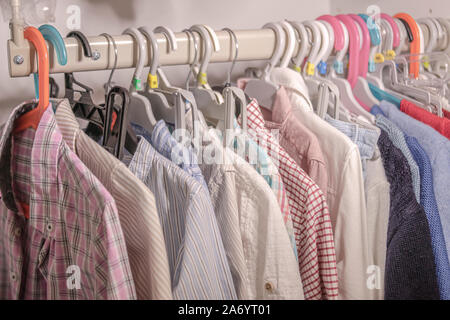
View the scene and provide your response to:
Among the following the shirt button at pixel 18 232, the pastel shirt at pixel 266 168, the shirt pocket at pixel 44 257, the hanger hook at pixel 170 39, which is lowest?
the shirt pocket at pixel 44 257

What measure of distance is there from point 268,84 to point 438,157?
32 centimetres

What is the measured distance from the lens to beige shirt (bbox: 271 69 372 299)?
83cm

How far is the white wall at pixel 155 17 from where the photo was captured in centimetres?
110

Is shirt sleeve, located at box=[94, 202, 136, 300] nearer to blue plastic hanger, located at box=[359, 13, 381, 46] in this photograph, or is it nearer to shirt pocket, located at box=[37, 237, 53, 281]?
shirt pocket, located at box=[37, 237, 53, 281]

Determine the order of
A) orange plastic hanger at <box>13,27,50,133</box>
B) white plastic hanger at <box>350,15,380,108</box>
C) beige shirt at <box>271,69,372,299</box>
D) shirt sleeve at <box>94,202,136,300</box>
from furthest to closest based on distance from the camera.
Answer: white plastic hanger at <box>350,15,380,108</box> < beige shirt at <box>271,69,372,299</box> < orange plastic hanger at <box>13,27,50,133</box> < shirt sleeve at <box>94,202,136,300</box>

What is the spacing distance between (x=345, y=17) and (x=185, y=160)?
0.54m

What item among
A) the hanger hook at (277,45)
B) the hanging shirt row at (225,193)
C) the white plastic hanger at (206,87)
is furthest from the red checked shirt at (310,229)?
the hanger hook at (277,45)

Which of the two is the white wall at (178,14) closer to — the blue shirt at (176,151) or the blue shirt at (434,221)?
the blue shirt at (176,151)

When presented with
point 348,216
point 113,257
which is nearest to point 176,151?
point 113,257

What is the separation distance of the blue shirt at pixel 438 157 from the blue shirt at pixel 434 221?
10mm

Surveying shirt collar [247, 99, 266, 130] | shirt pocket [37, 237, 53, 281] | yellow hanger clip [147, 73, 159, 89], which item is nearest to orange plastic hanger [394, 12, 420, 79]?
shirt collar [247, 99, 266, 130]

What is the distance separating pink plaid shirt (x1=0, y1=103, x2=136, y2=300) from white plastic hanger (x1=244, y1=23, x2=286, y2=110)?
16.0 inches

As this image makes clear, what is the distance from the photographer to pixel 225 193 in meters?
0.74
